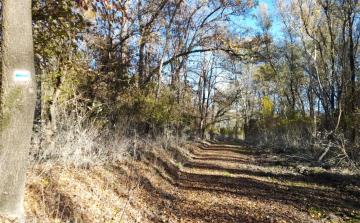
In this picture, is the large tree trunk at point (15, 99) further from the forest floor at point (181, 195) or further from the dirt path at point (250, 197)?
the dirt path at point (250, 197)

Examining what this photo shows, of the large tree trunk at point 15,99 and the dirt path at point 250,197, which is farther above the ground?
the large tree trunk at point 15,99

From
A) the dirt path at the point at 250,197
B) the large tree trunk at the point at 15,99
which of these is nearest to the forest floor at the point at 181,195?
the dirt path at the point at 250,197

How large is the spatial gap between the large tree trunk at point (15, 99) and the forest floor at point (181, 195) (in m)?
0.42

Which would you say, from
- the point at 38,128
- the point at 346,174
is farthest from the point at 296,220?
the point at 38,128

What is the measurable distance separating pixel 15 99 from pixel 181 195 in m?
4.80

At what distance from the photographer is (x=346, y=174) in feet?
23.7

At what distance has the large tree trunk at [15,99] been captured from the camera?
269cm

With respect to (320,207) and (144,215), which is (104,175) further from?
(320,207)

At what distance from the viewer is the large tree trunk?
8.81 ft

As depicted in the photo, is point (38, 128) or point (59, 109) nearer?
point (38, 128)

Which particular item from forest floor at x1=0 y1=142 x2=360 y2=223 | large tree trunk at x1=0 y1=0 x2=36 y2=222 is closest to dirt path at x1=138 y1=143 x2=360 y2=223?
forest floor at x1=0 y1=142 x2=360 y2=223

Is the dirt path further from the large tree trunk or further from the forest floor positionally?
the large tree trunk

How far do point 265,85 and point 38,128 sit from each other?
28579 mm

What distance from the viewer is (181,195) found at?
6.36 m
